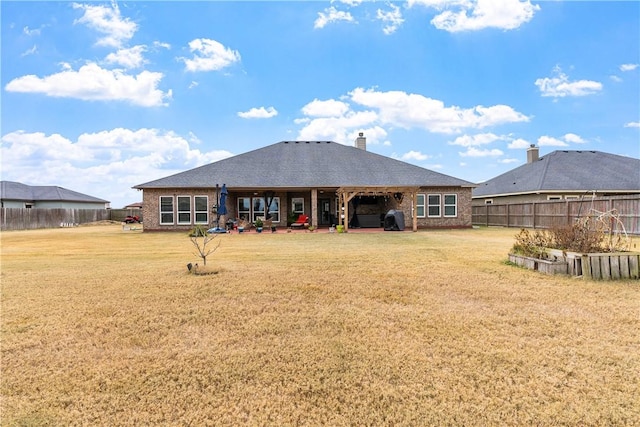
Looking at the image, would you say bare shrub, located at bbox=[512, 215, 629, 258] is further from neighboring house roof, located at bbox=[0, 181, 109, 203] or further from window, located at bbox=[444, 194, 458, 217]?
neighboring house roof, located at bbox=[0, 181, 109, 203]

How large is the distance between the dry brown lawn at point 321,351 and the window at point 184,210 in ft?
48.6

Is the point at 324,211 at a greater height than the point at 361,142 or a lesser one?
lesser

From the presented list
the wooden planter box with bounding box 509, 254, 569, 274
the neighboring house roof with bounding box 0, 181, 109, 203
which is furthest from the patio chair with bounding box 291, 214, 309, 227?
the neighboring house roof with bounding box 0, 181, 109, 203

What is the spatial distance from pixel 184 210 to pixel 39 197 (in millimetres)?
25129

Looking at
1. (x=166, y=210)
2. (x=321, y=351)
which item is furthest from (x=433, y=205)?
(x=321, y=351)

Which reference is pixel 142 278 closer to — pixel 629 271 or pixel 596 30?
pixel 629 271

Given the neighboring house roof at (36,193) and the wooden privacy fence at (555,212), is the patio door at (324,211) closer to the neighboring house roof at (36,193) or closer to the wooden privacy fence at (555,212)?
the wooden privacy fence at (555,212)

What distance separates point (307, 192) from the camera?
2370 centimetres

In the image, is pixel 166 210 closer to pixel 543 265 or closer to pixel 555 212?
pixel 543 265

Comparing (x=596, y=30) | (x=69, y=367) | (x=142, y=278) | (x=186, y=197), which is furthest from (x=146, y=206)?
(x=596, y=30)

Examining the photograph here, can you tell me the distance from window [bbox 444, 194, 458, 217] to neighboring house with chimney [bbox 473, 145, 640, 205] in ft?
17.8

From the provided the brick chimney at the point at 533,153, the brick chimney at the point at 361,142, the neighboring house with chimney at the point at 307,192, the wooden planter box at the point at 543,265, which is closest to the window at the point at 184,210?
the neighboring house with chimney at the point at 307,192

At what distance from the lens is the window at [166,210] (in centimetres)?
2144

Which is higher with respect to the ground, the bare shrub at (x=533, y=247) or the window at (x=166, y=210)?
the window at (x=166, y=210)
